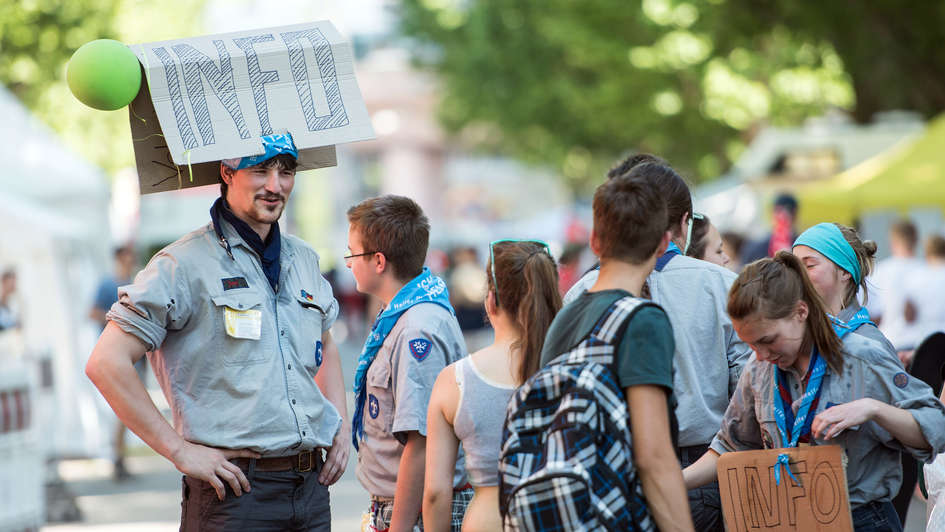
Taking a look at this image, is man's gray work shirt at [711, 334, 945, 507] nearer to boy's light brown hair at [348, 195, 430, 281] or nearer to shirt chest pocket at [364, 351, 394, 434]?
shirt chest pocket at [364, 351, 394, 434]

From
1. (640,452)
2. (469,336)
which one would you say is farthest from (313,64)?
(469,336)

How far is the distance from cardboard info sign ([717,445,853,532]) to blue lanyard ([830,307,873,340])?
1.26ft

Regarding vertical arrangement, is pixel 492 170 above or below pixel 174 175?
above

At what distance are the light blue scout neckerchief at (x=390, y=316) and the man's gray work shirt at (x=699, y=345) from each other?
0.56 meters

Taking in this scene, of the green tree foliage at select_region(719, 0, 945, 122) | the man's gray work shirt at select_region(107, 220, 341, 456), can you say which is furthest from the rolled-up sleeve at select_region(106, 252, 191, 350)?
the green tree foliage at select_region(719, 0, 945, 122)

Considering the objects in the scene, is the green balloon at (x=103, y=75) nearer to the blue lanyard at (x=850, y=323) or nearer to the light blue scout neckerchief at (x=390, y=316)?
the light blue scout neckerchief at (x=390, y=316)

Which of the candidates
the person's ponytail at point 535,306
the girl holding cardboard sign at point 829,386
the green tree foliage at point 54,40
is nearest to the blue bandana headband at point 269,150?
the person's ponytail at point 535,306

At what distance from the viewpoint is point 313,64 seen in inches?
168

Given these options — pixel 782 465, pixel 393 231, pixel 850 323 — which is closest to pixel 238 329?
pixel 393 231

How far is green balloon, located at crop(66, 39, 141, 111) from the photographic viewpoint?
3.87 metres

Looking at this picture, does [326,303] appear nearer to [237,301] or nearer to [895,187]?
[237,301]

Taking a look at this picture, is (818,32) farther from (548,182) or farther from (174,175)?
(548,182)

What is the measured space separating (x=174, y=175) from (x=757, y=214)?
18931mm

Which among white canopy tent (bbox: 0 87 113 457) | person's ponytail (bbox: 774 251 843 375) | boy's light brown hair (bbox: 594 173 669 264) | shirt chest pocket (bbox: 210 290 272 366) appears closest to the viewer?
boy's light brown hair (bbox: 594 173 669 264)
